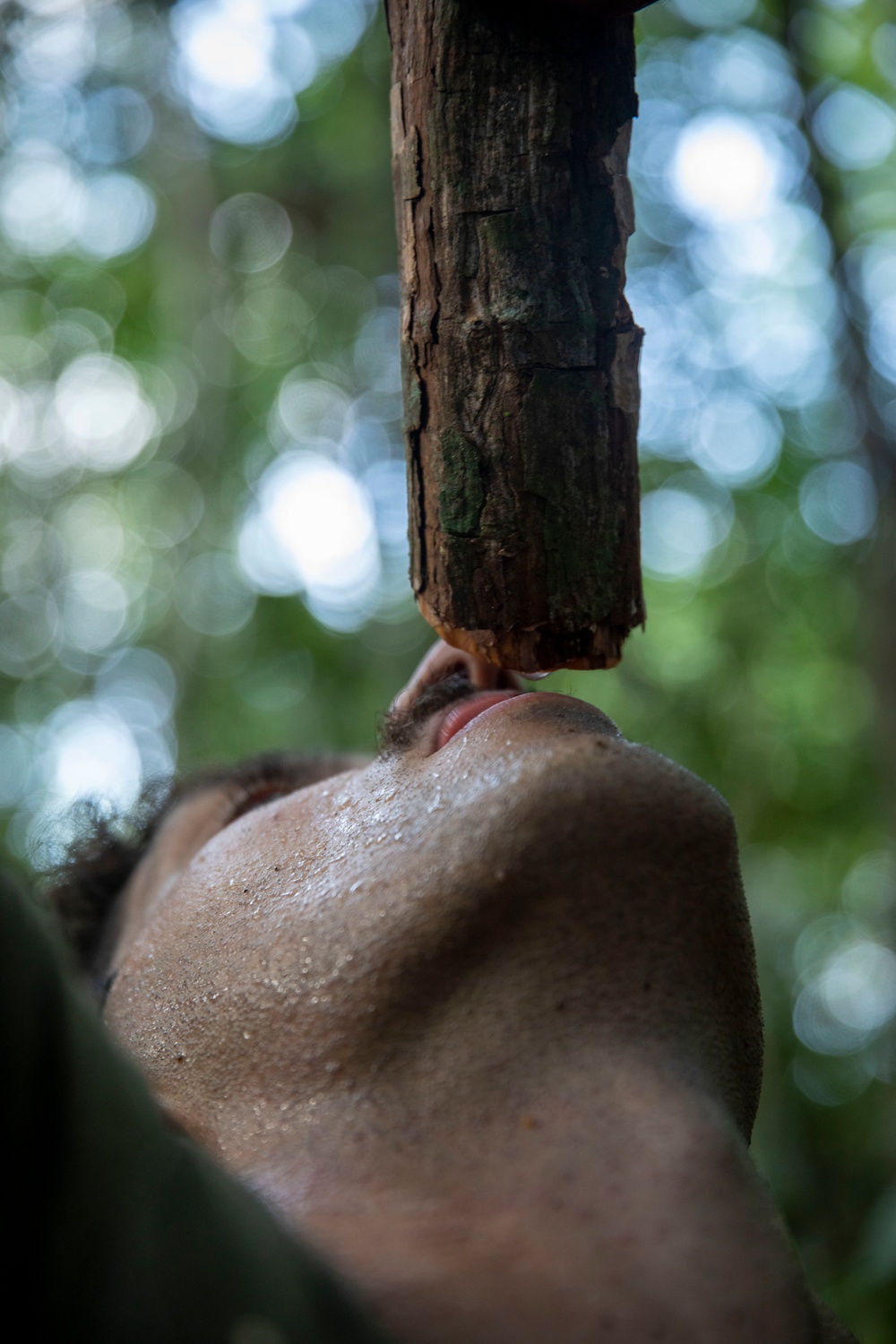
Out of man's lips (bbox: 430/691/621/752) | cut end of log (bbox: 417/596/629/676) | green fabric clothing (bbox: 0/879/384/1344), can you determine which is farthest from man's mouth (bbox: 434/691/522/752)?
green fabric clothing (bbox: 0/879/384/1344)

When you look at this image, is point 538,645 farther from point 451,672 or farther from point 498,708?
point 451,672

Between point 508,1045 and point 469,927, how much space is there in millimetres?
137

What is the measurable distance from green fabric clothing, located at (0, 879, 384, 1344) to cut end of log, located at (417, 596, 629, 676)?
60 cm

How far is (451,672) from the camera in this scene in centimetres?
170

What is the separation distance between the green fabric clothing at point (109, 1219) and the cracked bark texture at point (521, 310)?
2.10 ft

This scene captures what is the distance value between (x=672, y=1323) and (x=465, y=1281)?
0.19 metres

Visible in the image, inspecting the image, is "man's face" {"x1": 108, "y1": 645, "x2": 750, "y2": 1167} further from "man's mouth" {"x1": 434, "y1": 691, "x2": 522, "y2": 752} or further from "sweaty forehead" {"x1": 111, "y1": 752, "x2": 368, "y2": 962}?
"sweaty forehead" {"x1": 111, "y1": 752, "x2": 368, "y2": 962}

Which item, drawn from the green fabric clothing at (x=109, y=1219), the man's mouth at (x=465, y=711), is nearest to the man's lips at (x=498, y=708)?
the man's mouth at (x=465, y=711)

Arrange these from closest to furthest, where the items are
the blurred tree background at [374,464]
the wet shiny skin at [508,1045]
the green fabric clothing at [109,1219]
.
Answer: the green fabric clothing at [109,1219]
the wet shiny skin at [508,1045]
the blurred tree background at [374,464]

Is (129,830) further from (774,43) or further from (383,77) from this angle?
(774,43)

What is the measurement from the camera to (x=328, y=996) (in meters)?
1.31

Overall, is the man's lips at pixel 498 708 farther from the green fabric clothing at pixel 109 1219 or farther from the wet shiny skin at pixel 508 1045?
the green fabric clothing at pixel 109 1219

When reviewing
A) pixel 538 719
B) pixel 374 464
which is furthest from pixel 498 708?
pixel 374 464

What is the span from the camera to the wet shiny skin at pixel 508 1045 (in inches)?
40.0
